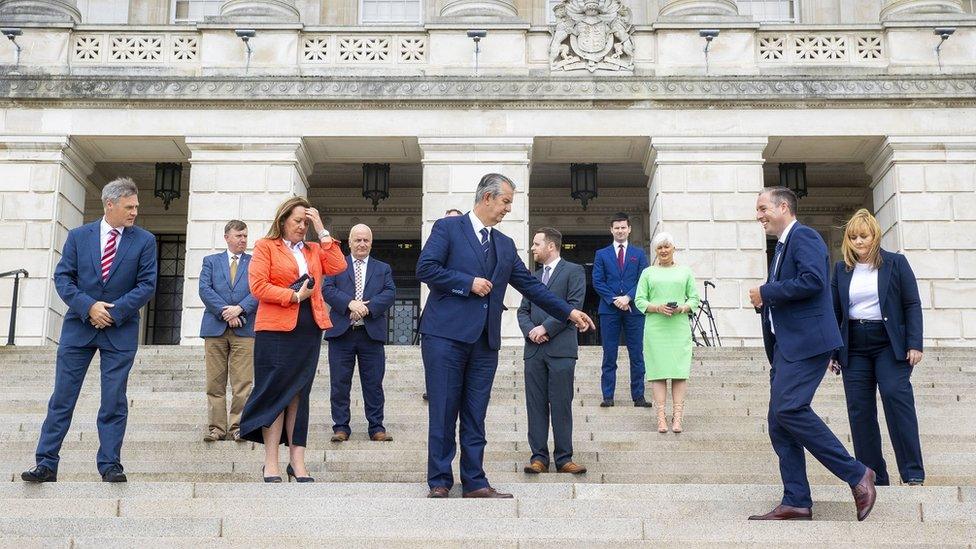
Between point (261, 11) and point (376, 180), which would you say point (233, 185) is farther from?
point (261, 11)

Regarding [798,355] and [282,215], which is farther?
[282,215]

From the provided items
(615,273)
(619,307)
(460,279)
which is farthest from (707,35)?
(460,279)

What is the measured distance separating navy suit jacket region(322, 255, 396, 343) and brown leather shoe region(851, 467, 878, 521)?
486 centimetres

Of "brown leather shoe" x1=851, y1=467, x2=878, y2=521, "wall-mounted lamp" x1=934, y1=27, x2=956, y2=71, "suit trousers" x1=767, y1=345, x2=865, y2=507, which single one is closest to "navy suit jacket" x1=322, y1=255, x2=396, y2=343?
"suit trousers" x1=767, y1=345, x2=865, y2=507

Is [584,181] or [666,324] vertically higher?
[584,181]

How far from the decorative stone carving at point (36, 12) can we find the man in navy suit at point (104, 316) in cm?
1378

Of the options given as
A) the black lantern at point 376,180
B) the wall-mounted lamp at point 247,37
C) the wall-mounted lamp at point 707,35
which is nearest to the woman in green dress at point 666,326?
the wall-mounted lamp at point 707,35

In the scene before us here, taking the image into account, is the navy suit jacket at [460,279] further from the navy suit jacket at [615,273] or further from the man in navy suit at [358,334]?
the navy suit jacket at [615,273]

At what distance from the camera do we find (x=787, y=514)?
21.9 feet

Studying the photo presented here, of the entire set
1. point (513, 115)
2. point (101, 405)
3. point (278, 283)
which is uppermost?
point (513, 115)

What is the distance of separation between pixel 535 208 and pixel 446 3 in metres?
5.29

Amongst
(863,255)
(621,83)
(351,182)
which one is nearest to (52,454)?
(863,255)

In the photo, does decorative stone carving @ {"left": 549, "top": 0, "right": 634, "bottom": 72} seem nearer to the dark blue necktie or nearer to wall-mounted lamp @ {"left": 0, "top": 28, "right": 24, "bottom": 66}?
wall-mounted lamp @ {"left": 0, "top": 28, "right": 24, "bottom": 66}

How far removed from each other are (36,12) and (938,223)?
16.4m
